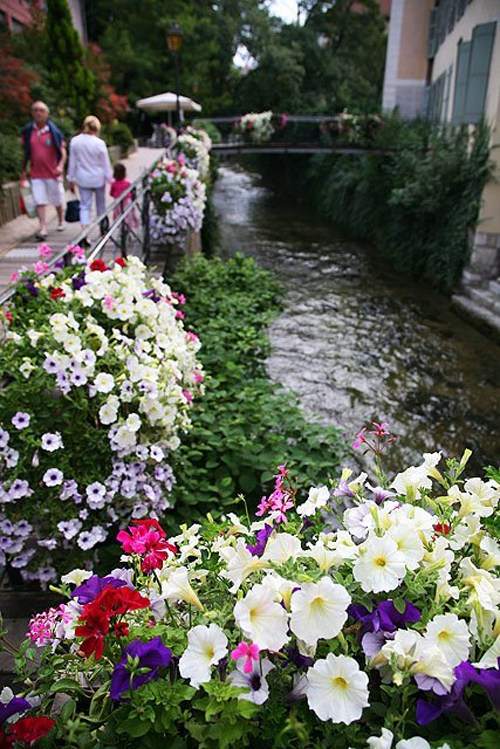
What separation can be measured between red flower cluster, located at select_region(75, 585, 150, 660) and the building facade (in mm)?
11408

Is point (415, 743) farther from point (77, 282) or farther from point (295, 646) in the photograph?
point (77, 282)

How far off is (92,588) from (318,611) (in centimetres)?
53

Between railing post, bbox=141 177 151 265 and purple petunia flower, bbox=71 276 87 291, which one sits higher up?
purple petunia flower, bbox=71 276 87 291

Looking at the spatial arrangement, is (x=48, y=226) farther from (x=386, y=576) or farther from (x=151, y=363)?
(x=386, y=576)

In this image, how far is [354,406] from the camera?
6.98 m

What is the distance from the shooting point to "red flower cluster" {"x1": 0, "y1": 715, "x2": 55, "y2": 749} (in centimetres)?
118

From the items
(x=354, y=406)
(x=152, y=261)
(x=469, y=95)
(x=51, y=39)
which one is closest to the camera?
(x=354, y=406)

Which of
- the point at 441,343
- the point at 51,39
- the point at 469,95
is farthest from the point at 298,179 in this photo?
the point at 441,343

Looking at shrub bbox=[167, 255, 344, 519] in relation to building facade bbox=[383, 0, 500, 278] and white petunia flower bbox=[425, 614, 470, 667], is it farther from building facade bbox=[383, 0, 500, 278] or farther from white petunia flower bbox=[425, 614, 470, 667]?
building facade bbox=[383, 0, 500, 278]

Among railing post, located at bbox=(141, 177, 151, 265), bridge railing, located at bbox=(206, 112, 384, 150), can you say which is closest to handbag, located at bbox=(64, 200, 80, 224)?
railing post, located at bbox=(141, 177, 151, 265)

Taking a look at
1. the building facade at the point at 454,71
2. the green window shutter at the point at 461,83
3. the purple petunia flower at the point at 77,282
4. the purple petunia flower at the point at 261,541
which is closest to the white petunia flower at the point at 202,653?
the purple petunia flower at the point at 261,541

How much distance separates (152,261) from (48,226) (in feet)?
6.96

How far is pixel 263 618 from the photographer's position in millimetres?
1146

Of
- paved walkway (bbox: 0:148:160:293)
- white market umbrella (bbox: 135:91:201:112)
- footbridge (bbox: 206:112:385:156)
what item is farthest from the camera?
white market umbrella (bbox: 135:91:201:112)
